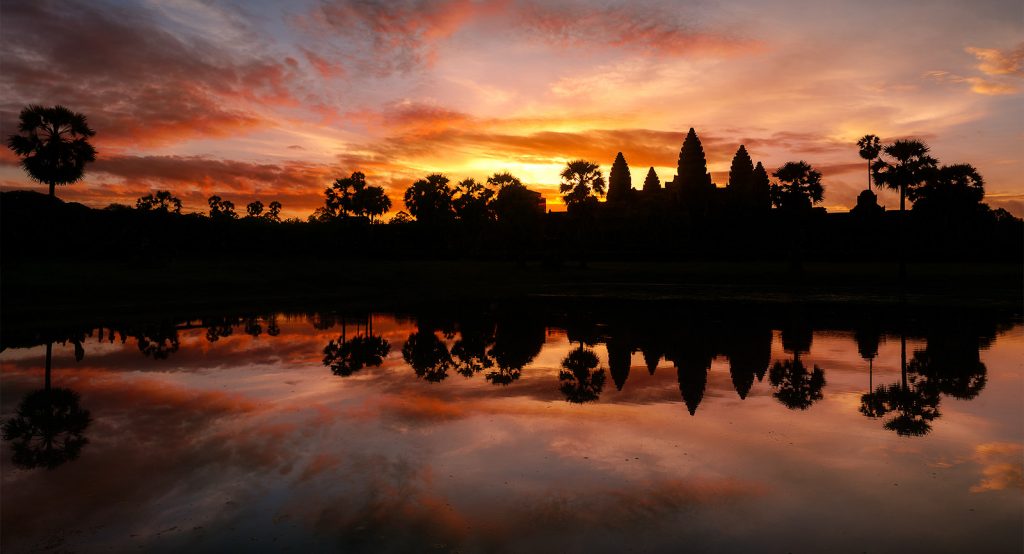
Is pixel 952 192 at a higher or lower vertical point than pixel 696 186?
lower

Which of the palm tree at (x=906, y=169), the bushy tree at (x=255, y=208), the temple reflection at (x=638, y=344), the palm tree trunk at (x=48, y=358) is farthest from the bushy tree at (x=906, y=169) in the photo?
the bushy tree at (x=255, y=208)

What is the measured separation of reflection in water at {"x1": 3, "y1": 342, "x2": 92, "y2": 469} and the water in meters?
0.05

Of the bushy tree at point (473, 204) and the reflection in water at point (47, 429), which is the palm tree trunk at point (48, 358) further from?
the bushy tree at point (473, 204)

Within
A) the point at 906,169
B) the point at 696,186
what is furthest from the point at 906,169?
the point at 696,186

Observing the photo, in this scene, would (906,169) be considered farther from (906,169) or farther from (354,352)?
(354,352)

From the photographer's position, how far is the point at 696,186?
99.8 meters

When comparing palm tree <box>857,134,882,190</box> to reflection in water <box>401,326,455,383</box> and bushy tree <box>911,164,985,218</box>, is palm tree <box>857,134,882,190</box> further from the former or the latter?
reflection in water <box>401,326,455,383</box>

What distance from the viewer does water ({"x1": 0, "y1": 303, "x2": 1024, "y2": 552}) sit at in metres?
5.28

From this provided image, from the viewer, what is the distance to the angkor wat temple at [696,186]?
284ft

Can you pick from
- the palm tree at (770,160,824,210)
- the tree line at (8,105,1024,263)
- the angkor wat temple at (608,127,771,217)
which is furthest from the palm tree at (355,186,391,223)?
the palm tree at (770,160,824,210)

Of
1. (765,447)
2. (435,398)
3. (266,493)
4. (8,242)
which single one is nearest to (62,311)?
(8,242)

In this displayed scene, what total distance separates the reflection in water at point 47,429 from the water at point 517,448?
48 millimetres

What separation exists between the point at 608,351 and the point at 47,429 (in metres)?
10.8

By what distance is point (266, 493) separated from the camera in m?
6.10
